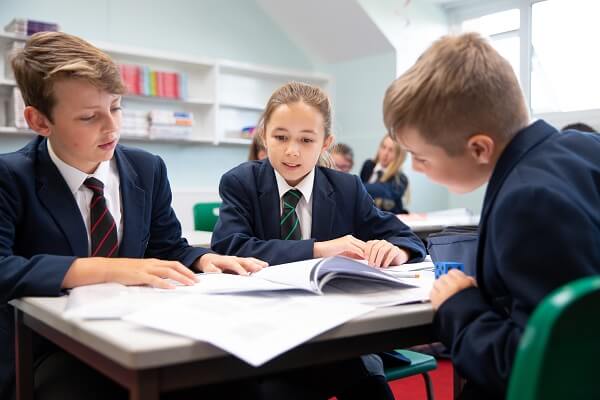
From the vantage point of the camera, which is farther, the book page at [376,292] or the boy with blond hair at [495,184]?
the book page at [376,292]

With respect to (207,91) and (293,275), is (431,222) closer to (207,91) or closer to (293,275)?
(293,275)

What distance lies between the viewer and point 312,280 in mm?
1062

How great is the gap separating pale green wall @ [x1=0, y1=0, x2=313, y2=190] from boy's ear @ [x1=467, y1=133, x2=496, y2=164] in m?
4.80

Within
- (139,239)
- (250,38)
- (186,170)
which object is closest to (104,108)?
(139,239)

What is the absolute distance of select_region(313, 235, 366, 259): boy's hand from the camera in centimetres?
150

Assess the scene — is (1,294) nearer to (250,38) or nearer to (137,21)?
(137,21)

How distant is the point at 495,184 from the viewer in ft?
3.19

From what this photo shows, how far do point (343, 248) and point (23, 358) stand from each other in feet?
2.43

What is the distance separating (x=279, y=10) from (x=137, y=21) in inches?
59.6

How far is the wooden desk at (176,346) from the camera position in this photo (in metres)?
0.74

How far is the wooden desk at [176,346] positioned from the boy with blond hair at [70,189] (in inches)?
7.5

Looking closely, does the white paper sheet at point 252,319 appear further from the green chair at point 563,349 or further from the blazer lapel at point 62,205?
the blazer lapel at point 62,205

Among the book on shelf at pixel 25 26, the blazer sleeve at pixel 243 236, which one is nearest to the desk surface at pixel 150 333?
the blazer sleeve at pixel 243 236

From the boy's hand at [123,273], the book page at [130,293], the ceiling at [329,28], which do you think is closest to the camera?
the book page at [130,293]
